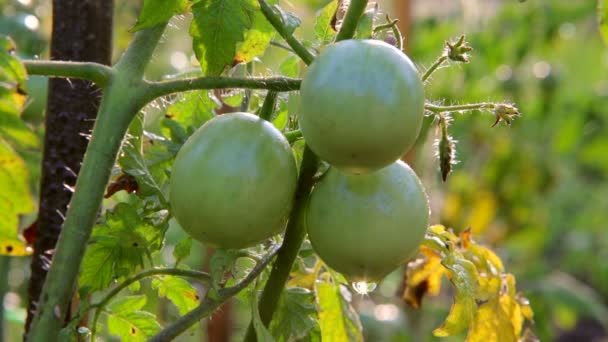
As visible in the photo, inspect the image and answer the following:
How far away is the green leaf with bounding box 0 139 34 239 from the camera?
0.93m

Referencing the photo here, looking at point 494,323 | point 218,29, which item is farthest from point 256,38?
point 494,323

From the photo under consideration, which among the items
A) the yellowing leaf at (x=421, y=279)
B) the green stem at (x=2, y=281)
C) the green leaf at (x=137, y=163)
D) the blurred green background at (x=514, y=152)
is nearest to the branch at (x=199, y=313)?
the green leaf at (x=137, y=163)

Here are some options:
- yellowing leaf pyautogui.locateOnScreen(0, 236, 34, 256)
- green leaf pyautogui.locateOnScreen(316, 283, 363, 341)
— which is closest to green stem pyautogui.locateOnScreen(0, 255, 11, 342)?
yellowing leaf pyautogui.locateOnScreen(0, 236, 34, 256)

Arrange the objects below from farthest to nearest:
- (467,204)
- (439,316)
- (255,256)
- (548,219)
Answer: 1. (548,219)
2. (467,204)
3. (439,316)
4. (255,256)

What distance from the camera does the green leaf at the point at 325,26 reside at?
0.92m

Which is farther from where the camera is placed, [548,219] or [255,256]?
[548,219]

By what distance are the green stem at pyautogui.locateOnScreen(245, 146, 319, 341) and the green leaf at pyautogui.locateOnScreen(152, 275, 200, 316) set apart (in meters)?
0.12

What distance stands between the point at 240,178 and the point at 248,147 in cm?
3

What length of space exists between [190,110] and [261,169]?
0.29 meters

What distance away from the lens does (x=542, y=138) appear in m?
3.89

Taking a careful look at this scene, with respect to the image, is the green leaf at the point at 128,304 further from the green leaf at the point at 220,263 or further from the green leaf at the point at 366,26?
the green leaf at the point at 366,26

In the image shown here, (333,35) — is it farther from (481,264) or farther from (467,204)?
(467,204)

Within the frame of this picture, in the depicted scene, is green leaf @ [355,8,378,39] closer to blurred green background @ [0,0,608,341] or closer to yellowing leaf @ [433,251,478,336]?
yellowing leaf @ [433,251,478,336]

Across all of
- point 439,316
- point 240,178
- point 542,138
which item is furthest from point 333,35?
point 542,138
